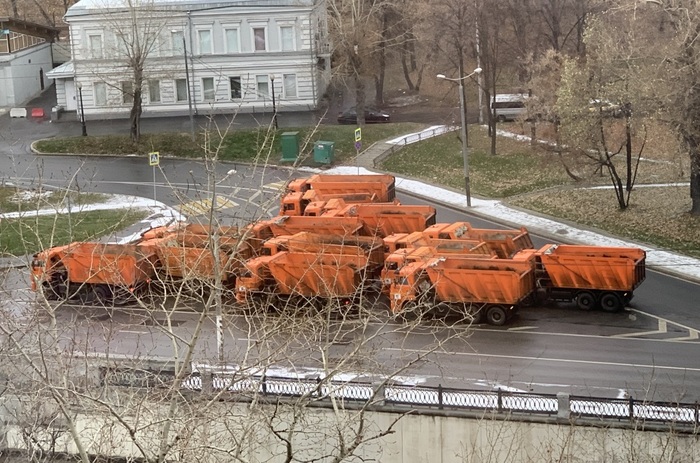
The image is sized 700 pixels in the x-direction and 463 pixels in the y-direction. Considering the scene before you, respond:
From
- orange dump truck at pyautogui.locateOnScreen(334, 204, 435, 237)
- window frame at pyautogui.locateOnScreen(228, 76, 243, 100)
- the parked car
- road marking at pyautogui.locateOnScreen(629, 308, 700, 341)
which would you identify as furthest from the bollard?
window frame at pyautogui.locateOnScreen(228, 76, 243, 100)

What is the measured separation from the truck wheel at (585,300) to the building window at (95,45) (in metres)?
39.7

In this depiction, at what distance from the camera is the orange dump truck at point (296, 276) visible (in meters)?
30.2

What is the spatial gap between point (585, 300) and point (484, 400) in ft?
31.7

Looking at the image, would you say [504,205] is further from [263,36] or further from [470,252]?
[263,36]

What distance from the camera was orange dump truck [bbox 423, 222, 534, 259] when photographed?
107ft

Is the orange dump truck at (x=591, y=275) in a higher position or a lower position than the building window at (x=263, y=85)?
lower

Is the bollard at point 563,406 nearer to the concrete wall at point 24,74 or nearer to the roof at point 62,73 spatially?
the roof at point 62,73

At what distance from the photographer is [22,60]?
69688 mm

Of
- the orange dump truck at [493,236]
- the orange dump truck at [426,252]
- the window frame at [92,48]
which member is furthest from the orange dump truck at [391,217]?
the window frame at [92,48]

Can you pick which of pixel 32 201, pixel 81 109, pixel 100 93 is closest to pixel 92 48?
pixel 100 93

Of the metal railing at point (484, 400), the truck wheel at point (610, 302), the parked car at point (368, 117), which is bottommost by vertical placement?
the truck wheel at point (610, 302)

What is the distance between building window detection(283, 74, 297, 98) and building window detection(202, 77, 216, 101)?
4.32 m

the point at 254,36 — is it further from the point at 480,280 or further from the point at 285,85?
the point at 480,280

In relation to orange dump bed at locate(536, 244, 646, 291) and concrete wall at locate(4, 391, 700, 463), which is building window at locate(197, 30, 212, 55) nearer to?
orange dump bed at locate(536, 244, 646, 291)
